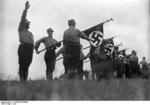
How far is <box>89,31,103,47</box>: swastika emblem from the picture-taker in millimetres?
11693

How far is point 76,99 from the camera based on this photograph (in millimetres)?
6598

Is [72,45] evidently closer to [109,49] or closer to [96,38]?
[96,38]

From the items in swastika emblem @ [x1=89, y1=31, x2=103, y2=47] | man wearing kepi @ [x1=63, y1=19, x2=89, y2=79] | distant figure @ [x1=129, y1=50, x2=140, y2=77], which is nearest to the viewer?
man wearing kepi @ [x1=63, y1=19, x2=89, y2=79]

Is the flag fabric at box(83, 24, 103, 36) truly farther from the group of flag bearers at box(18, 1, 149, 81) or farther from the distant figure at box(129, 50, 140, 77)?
the distant figure at box(129, 50, 140, 77)

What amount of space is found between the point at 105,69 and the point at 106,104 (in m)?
5.96

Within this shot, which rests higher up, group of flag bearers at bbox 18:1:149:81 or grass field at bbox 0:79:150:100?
group of flag bearers at bbox 18:1:149:81

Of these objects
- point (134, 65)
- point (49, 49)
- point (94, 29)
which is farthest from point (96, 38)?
point (134, 65)

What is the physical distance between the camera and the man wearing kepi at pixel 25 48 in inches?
421

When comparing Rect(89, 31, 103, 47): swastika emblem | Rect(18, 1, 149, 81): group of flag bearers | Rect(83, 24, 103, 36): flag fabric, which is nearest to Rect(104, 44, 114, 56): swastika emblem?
Rect(18, 1, 149, 81): group of flag bearers

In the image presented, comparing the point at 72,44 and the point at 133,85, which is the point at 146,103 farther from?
the point at 72,44

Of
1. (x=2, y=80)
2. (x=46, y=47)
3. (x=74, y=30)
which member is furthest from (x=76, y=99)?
(x=46, y=47)

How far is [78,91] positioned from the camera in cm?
712

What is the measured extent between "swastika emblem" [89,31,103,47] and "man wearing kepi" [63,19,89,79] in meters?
0.83

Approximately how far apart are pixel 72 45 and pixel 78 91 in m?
3.83
